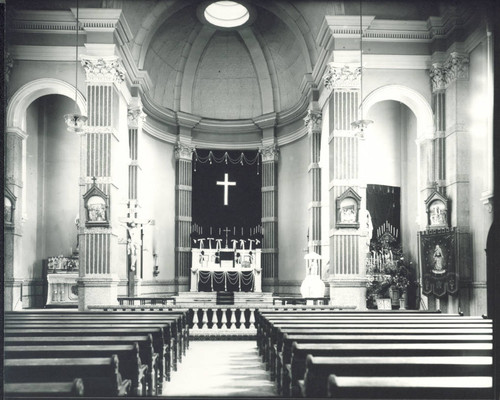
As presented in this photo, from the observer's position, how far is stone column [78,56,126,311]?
13.9 meters

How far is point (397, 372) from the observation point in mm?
4391

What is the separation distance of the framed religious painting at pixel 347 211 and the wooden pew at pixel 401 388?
407 inches

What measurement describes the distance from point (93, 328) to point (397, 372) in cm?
340

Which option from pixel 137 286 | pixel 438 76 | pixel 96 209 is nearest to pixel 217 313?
pixel 96 209

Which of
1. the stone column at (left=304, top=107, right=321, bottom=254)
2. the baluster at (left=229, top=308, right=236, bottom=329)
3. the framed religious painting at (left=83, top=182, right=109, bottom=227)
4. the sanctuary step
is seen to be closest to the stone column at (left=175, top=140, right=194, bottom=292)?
the sanctuary step

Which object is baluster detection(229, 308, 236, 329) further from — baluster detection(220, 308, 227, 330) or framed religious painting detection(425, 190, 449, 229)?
framed religious painting detection(425, 190, 449, 229)

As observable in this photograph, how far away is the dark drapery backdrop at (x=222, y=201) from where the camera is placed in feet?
70.5

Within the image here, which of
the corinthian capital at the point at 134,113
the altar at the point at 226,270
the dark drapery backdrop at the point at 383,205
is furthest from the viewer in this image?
the altar at the point at 226,270

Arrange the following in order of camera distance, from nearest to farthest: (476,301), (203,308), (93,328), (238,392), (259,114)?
1. (93,328)
2. (238,392)
3. (203,308)
4. (476,301)
5. (259,114)

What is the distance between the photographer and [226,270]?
1925 centimetres

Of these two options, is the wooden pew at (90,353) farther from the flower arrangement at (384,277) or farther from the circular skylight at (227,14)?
the circular skylight at (227,14)

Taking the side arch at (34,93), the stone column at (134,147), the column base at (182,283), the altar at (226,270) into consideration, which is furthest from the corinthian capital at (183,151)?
the side arch at (34,93)

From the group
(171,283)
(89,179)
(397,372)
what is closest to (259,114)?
(171,283)

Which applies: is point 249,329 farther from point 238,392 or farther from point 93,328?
point 93,328
